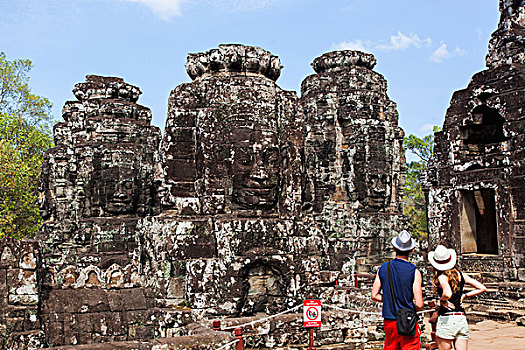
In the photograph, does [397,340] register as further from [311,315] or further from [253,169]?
[253,169]

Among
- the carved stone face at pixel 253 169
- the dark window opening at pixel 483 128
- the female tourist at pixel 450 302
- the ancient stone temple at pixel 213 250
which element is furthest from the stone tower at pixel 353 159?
the female tourist at pixel 450 302

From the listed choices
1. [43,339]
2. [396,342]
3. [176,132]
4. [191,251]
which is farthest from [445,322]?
[43,339]

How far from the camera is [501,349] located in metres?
7.93

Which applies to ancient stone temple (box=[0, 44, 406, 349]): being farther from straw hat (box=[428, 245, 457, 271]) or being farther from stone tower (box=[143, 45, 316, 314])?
straw hat (box=[428, 245, 457, 271])

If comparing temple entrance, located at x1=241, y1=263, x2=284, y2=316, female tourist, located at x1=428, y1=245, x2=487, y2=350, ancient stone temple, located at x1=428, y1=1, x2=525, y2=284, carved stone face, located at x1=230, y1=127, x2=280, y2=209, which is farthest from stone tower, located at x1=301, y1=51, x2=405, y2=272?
female tourist, located at x1=428, y1=245, x2=487, y2=350

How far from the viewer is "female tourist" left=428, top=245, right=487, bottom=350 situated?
4680mm

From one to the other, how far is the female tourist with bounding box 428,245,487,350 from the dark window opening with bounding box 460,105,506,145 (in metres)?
10.1

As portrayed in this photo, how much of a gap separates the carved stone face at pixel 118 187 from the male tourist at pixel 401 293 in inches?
407

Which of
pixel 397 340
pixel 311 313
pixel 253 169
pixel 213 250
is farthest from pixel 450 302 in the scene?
pixel 253 169

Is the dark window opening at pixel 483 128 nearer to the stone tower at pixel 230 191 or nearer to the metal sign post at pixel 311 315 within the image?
the stone tower at pixel 230 191

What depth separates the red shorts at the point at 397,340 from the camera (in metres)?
4.33

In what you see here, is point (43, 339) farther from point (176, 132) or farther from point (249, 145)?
point (249, 145)

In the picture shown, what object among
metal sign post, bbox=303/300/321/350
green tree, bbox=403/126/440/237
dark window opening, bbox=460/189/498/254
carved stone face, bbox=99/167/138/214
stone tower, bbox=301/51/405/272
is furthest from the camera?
green tree, bbox=403/126/440/237

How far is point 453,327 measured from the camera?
4.68 meters
